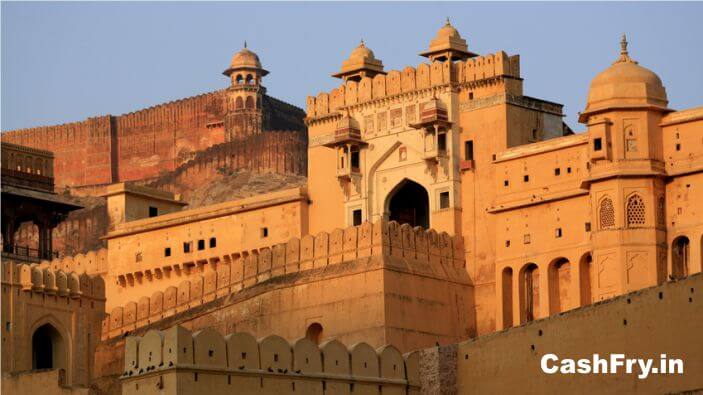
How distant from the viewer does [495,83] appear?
56531 millimetres

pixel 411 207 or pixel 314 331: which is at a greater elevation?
pixel 411 207

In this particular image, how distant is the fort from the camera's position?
46.0 m

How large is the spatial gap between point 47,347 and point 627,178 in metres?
13.3

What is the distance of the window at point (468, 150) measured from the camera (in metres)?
56.7

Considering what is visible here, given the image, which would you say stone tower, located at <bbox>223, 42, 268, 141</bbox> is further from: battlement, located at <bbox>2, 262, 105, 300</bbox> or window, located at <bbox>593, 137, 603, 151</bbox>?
window, located at <bbox>593, 137, 603, 151</bbox>

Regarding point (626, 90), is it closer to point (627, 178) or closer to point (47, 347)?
point (627, 178)

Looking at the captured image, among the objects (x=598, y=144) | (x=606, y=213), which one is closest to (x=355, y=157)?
(x=598, y=144)

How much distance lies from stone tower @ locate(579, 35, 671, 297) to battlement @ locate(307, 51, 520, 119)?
13.3 ft

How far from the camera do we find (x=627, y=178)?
52.1 metres

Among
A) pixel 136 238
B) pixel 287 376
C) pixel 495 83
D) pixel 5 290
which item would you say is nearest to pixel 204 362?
pixel 287 376

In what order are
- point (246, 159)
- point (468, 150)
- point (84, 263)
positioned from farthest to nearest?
point (246, 159) < point (84, 263) < point (468, 150)

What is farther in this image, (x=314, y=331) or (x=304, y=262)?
(x=304, y=262)
